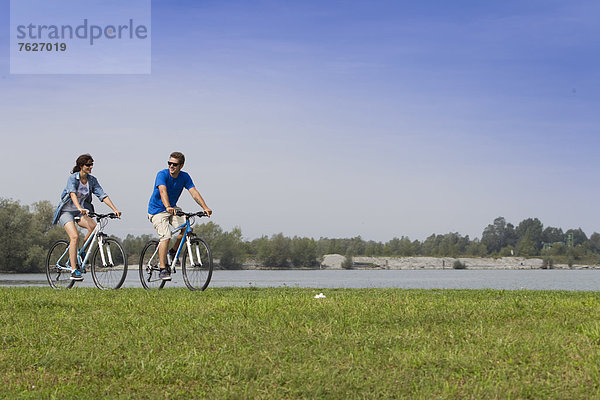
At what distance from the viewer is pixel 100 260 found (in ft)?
46.2

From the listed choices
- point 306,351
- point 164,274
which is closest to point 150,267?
point 164,274

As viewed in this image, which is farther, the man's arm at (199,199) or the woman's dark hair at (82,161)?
the woman's dark hair at (82,161)

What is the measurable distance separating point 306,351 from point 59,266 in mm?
9763

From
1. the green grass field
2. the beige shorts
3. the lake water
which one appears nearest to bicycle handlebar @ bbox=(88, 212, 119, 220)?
the beige shorts

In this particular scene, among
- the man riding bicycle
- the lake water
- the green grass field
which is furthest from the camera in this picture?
the lake water

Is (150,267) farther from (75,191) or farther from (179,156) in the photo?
(179,156)

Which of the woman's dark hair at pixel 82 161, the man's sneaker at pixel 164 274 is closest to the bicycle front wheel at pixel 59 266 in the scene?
the woman's dark hair at pixel 82 161

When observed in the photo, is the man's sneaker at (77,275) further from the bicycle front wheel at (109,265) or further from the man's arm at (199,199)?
the man's arm at (199,199)

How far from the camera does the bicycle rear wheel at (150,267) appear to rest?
13.4 meters

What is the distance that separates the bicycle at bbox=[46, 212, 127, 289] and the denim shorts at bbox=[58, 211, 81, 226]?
0.44 meters

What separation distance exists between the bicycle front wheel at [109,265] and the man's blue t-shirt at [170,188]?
1270mm

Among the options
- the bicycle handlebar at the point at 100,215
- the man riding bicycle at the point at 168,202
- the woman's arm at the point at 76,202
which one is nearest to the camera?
the man riding bicycle at the point at 168,202

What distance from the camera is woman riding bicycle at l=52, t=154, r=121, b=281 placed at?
13758mm

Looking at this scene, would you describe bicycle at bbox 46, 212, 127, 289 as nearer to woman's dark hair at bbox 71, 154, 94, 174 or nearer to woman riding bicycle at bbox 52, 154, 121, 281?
woman riding bicycle at bbox 52, 154, 121, 281
